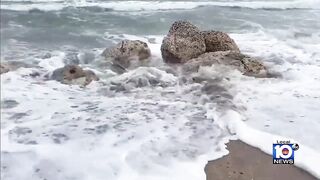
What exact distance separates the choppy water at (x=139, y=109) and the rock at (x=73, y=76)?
187 millimetres

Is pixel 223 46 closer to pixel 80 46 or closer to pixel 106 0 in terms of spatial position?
pixel 80 46

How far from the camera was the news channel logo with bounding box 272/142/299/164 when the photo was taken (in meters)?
4.53

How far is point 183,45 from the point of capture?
28.0 feet

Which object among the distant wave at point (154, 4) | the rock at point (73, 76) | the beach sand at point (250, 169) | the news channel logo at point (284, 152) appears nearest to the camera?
the beach sand at point (250, 169)

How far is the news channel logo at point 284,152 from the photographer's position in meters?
4.53

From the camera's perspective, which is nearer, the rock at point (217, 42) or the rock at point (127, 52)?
the rock at point (127, 52)

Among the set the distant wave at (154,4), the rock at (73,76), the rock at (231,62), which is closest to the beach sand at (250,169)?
the rock at (73,76)

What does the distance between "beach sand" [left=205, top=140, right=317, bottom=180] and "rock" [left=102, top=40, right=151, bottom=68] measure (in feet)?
13.9

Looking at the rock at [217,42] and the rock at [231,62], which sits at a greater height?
the rock at [217,42]

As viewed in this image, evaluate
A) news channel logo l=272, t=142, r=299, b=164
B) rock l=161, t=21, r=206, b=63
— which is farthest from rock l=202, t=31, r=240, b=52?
news channel logo l=272, t=142, r=299, b=164

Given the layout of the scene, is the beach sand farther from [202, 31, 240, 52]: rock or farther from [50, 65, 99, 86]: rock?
[202, 31, 240, 52]: rock

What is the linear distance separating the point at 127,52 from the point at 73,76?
6.39 ft

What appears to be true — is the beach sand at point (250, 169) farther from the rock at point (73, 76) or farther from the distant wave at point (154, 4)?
the distant wave at point (154, 4)

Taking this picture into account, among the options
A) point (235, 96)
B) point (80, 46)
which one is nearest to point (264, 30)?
point (80, 46)
